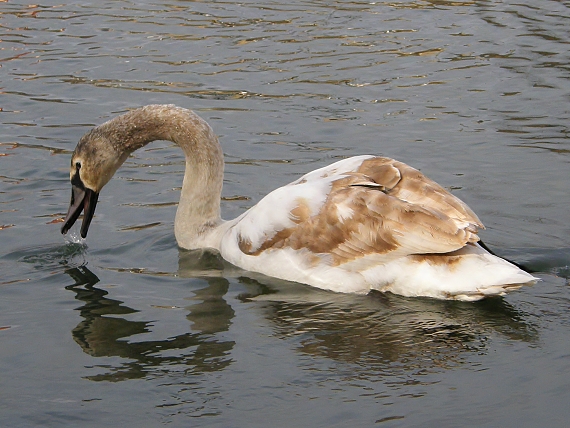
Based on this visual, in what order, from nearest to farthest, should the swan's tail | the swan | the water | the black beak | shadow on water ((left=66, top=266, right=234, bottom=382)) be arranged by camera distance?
the water < shadow on water ((left=66, top=266, right=234, bottom=382)) < the swan's tail < the swan < the black beak

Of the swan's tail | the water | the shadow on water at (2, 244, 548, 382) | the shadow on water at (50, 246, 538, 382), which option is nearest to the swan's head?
the water

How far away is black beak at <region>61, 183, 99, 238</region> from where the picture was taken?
8281mm

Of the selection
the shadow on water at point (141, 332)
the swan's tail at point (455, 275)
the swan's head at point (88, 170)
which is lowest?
the shadow on water at point (141, 332)

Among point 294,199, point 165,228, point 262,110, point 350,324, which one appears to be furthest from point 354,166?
point 262,110

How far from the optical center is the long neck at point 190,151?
8.46m

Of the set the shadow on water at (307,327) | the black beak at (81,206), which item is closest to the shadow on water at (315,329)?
the shadow on water at (307,327)

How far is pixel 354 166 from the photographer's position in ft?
25.3

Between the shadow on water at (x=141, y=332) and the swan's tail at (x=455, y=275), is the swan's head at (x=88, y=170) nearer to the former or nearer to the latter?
the shadow on water at (x=141, y=332)

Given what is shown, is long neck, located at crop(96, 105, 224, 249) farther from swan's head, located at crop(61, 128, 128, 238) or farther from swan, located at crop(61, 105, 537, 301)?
swan's head, located at crop(61, 128, 128, 238)

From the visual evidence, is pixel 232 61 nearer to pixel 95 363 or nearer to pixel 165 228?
pixel 165 228

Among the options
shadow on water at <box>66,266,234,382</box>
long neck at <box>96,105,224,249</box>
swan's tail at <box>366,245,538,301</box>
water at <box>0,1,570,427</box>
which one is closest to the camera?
water at <box>0,1,570,427</box>

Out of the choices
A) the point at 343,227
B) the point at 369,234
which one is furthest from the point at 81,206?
the point at 369,234

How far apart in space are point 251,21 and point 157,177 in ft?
18.4

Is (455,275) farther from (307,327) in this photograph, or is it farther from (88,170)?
(88,170)
